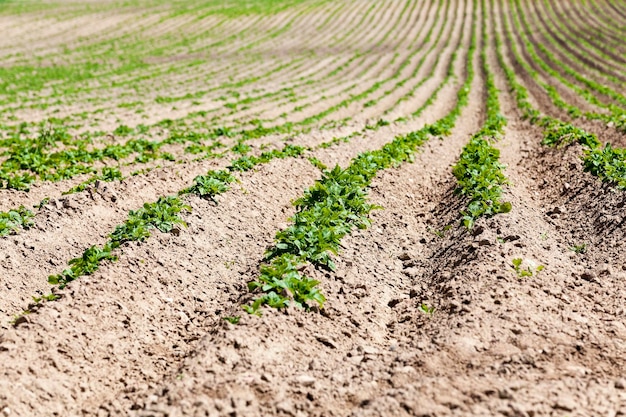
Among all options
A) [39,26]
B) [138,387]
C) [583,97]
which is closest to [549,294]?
[138,387]

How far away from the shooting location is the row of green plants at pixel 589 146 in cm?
1018

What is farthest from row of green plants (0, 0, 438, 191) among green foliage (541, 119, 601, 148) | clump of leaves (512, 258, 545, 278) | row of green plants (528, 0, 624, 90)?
row of green plants (528, 0, 624, 90)

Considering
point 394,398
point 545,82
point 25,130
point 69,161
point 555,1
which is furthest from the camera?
point 555,1

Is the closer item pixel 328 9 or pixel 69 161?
pixel 69 161

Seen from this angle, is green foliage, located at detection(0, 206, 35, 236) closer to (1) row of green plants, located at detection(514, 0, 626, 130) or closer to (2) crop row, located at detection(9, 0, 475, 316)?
(2) crop row, located at detection(9, 0, 475, 316)

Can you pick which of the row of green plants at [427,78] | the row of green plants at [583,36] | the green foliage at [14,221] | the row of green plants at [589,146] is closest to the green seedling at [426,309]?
the row of green plants at [589,146]

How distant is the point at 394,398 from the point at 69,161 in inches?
413

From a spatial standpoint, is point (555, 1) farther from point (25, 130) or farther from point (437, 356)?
point (437, 356)

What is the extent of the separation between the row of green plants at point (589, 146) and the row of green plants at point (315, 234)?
154 inches

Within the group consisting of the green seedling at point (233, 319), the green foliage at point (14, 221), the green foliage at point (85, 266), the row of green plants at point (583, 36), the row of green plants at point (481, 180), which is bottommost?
the green seedling at point (233, 319)

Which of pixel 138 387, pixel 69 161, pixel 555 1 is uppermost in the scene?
pixel 555 1

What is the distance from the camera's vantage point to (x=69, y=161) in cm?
1269

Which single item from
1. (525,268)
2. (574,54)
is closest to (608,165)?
(525,268)

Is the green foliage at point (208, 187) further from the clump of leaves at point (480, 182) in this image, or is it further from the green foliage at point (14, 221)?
the clump of leaves at point (480, 182)
